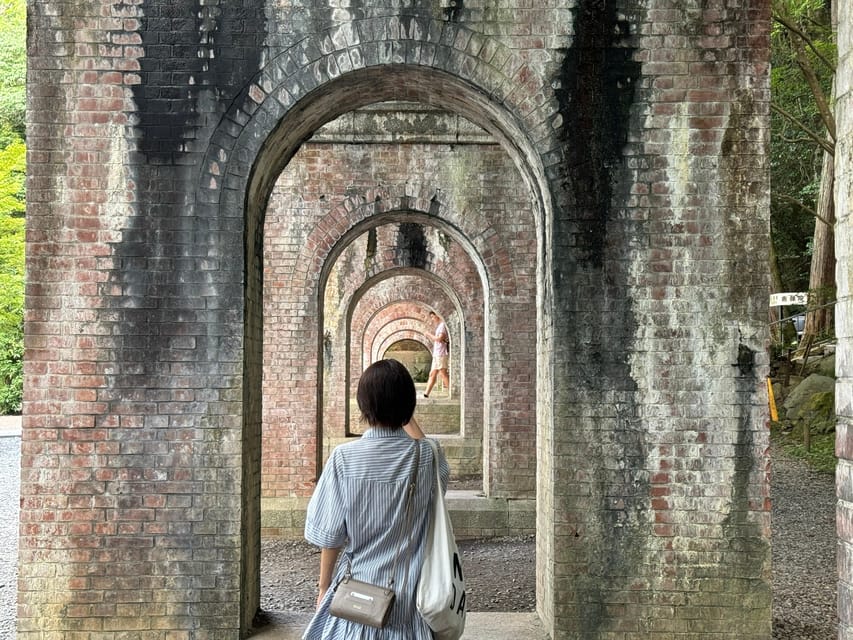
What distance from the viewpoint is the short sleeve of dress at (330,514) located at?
118 inches

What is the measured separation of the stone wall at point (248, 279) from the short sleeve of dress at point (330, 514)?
8.60ft

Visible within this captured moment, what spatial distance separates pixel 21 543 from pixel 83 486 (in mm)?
539

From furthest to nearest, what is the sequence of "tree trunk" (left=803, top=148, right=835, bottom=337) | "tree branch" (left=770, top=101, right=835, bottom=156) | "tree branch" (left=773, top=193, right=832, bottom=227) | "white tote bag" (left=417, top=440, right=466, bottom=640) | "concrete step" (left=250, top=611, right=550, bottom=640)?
A: "tree trunk" (left=803, top=148, right=835, bottom=337) → "tree branch" (left=773, top=193, right=832, bottom=227) → "tree branch" (left=770, top=101, right=835, bottom=156) → "concrete step" (left=250, top=611, right=550, bottom=640) → "white tote bag" (left=417, top=440, right=466, bottom=640)

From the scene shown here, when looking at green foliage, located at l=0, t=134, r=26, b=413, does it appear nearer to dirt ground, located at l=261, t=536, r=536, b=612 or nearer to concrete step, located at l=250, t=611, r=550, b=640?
dirt ground, located at l=261, t=536, r=536, b=612

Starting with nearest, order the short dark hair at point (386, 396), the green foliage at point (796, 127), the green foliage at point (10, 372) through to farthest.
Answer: the short dark hair at point (386, 396) → the green foliage at point (796, 127) → the green foliage at point (10, 372)

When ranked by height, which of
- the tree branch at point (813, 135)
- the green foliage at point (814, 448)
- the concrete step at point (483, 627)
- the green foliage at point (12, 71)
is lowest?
Answer: the concrete step at point (483, 627)

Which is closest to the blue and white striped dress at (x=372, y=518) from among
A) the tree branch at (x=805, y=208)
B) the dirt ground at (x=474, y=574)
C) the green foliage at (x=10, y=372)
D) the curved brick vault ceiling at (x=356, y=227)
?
the dirt ground at (x=474, y=574)

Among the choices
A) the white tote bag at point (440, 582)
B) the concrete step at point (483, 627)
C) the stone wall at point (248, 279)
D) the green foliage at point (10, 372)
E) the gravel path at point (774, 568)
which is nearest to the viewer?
the white tote bag at point (440, 582)

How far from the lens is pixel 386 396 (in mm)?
3043

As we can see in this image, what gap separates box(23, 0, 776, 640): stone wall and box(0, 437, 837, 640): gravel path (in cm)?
189

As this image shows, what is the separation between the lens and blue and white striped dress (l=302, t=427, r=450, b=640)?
296 centimetres

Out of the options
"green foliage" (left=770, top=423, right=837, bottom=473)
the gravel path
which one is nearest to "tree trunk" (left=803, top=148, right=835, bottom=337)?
"green foliage" (left=770, top=423, right=837, bottom=473)

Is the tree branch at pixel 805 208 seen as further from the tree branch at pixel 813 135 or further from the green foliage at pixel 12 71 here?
the green foliage at pixel 12 71

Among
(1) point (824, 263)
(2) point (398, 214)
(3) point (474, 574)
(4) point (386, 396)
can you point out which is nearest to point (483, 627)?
(4) point (386, 396)
